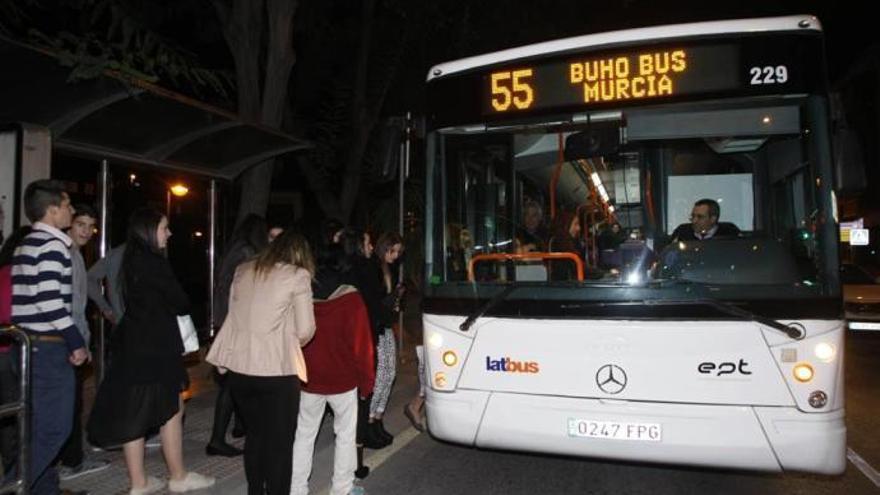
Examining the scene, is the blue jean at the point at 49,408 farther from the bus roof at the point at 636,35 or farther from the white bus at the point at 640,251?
the bus roof at the point at 636,35

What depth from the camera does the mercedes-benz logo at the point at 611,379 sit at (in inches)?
167

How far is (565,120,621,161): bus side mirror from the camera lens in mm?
4676

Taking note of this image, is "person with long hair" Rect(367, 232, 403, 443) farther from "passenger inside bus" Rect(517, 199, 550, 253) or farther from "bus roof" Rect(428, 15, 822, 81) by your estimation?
"bus roof" Rect(428, 15, 822, 81)

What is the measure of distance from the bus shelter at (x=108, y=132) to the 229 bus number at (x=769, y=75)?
4.33m

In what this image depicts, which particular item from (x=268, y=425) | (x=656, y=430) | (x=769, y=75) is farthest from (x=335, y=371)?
(x=769, y=75)

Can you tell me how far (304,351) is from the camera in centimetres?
429

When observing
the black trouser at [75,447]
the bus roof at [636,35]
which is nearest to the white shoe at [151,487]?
the black trouser at [75,447]

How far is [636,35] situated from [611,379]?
2.25 metres

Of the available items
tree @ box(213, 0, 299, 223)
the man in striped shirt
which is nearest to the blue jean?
the man in striped shirt

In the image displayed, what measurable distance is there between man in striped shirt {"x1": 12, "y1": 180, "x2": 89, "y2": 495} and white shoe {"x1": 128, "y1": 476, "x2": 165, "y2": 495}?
0.49m

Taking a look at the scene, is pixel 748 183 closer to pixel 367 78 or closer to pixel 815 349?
pixel 815 349

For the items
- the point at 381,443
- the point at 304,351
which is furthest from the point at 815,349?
the point at 381,443

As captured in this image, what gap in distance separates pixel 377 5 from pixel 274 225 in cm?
903

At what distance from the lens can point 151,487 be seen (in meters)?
4.45
